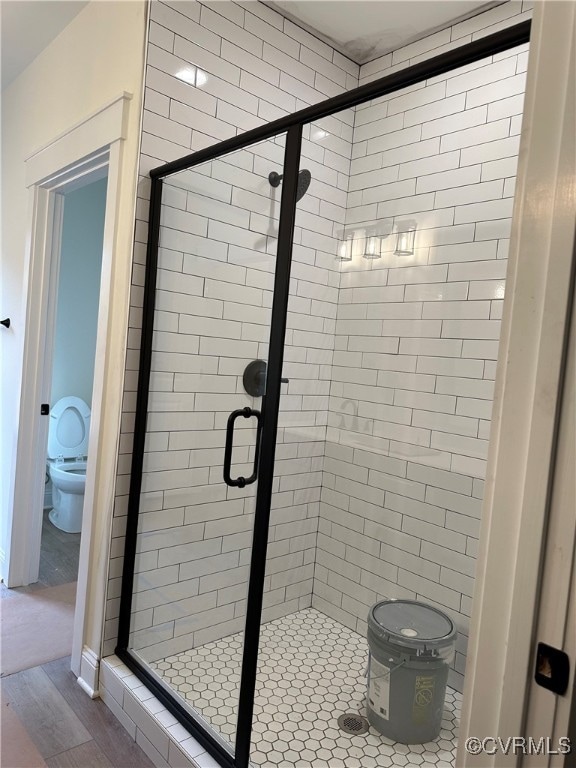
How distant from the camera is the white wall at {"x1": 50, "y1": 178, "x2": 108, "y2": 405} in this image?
393cm

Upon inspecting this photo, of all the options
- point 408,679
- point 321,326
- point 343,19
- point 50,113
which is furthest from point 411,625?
point 50,113

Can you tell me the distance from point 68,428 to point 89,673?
7.06 feet

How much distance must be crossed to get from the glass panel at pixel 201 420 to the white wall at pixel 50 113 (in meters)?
0.27

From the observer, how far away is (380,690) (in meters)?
1.92

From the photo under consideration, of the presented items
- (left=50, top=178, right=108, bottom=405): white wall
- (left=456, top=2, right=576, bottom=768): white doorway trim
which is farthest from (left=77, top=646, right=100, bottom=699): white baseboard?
(left=50, top=178, right=108, bottom=405): white wall

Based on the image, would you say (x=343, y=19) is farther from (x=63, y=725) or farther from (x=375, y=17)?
(x=63, y=725)

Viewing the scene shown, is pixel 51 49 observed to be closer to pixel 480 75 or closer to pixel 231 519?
pixel 480 75

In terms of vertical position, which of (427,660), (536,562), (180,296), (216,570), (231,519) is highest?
(180,296)

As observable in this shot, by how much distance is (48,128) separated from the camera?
2.63m

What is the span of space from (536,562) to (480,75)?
7.52ft

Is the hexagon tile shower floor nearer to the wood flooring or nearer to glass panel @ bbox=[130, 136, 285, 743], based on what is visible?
glass panel @ bbox=[130, 136, 285, 743]

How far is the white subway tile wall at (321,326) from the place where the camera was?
205 centimetres

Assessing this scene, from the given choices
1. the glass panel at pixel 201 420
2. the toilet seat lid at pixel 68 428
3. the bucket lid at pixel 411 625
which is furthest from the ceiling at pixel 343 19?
the bucket lid at pixel 411 625

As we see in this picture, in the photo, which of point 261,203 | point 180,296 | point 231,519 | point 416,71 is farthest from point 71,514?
point 416,71
